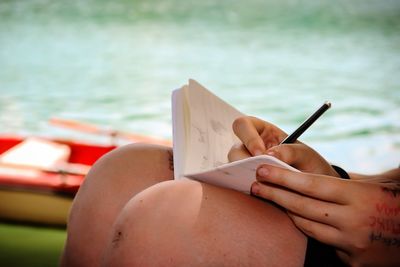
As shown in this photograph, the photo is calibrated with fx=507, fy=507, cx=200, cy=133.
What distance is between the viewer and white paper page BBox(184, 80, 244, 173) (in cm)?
56

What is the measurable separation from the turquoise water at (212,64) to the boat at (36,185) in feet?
9.09

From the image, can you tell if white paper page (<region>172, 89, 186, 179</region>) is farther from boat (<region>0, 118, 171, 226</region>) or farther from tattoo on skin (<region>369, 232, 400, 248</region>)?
boat (<region>0, 118, 171, 226</region>)

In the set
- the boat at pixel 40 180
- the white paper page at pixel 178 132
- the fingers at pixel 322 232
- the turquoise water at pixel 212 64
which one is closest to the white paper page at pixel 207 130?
the white paper page at pixel 178 132

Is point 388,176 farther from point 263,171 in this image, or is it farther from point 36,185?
point 36,185

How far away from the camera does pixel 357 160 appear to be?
4113mm

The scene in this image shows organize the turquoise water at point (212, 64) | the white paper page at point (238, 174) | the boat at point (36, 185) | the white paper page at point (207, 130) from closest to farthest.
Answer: the white paper page at point (238, 174) < the white paper page at point (207, 130) < the boat at point (36, 185) < the turquoise water at point (212, 64)

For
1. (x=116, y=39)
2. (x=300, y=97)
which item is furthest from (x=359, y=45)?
(x=116, y=39)

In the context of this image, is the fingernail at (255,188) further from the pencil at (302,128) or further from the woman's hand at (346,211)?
the pencil at (302,128)

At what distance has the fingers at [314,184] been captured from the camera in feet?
1.51

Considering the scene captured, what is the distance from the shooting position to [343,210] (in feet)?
1.51

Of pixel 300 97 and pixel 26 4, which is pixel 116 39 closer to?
pixel 26 4

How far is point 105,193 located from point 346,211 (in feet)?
0.93

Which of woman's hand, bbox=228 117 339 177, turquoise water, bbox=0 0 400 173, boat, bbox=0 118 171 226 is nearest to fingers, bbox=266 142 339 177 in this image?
woman's hand, bbox=228 117 339 177

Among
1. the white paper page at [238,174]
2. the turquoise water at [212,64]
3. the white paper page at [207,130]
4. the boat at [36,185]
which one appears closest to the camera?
the white paper page at [238,174]
